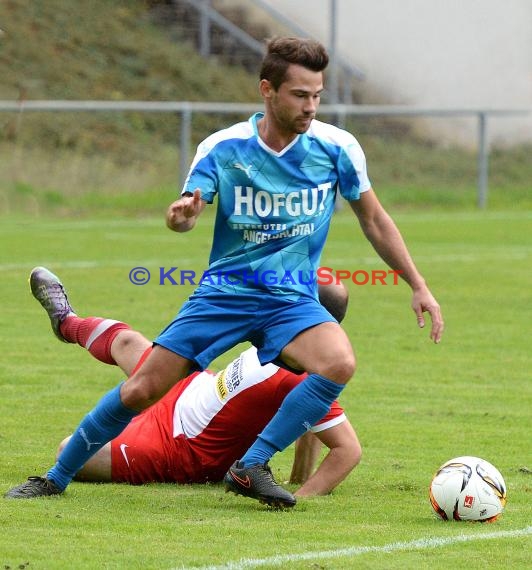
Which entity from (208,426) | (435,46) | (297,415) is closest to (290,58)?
(297,415)

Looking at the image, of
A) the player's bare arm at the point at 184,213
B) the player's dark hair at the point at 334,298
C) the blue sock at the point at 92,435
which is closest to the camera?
the player's bare arm at the point at 184,213

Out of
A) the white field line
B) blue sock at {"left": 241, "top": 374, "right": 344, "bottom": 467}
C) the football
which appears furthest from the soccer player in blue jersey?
the white field line

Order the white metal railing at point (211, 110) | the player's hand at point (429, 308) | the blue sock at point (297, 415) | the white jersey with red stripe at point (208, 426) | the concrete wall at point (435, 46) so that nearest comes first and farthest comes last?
1. the blue sock at point (297, 415)
2. the player's hand at point (429, 308)
3. the white jersey with red stripe at point (208, 426)
4. the white metal railing at point (211, 110)
5. the concrete wall at point (435, 46)

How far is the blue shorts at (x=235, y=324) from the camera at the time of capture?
5.82m

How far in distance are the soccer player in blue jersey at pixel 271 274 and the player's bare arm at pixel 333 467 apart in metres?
0.36

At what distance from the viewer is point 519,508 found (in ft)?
19.1

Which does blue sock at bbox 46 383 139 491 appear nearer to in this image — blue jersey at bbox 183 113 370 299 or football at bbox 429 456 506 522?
blue jersey at bbox 183 113 370 299

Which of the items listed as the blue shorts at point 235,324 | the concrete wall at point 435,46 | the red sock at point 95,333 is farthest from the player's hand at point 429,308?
the concrete wall at point 435,46

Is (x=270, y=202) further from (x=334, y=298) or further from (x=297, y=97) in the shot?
(x=334, y=298)

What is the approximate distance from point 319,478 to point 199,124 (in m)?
21.6

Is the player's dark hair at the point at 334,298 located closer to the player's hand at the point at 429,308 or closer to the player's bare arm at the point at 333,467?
the player's hand at the point at 429,308

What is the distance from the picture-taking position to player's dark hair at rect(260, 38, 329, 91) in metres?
5.80

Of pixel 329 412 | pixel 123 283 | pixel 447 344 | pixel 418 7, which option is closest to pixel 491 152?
pixel 418 7

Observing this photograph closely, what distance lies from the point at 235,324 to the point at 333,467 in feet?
2.49
